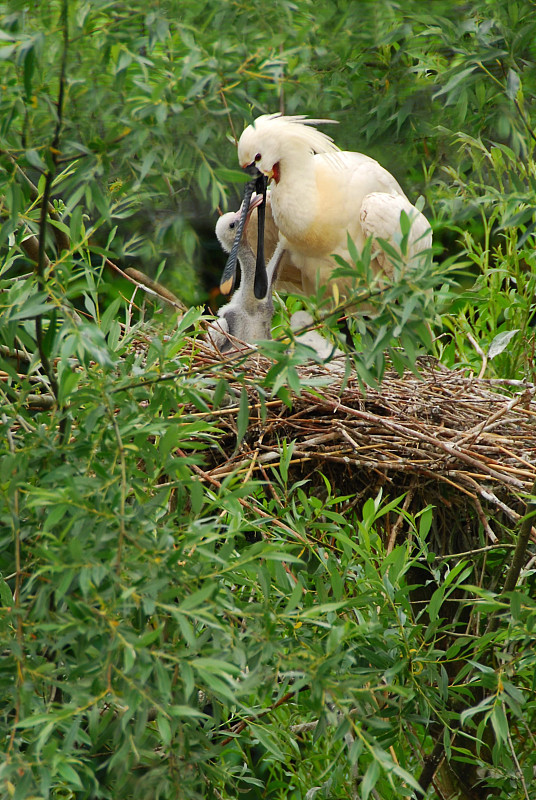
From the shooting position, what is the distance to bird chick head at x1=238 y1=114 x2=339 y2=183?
281 cm

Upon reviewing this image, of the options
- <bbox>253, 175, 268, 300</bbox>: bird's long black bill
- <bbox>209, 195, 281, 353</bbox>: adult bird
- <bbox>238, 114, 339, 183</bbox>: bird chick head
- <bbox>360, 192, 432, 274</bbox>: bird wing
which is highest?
<bbox>238, 114, 339, 183</bbox>: bird chick head

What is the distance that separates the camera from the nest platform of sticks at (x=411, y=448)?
198cm

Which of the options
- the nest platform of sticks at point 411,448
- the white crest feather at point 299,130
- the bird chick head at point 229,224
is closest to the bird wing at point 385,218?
the white crest feather at point 299,130

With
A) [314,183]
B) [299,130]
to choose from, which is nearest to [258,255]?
[314,183]

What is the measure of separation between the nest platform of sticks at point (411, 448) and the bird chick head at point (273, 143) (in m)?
0.82

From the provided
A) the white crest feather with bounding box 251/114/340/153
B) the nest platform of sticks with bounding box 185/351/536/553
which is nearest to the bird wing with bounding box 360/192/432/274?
the white crest feather with bounding box 251/114/340/153

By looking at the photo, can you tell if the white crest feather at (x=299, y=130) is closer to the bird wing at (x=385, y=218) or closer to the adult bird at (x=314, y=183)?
the adult bird at (x=314, y=183)

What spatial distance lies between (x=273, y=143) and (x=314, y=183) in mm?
194

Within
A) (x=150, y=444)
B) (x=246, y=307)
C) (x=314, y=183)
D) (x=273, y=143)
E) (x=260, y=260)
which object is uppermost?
(x=150, y=444)

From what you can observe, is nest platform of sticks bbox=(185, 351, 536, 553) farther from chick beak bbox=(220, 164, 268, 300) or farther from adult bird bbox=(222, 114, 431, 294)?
adult bird bbox=(222, 114, 431, 294)

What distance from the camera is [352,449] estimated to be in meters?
2.07

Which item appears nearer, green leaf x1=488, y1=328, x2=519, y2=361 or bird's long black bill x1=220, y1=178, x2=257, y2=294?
green leaf x1=488, y1=328, x2=519, y2=361

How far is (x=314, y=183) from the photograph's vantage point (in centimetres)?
296

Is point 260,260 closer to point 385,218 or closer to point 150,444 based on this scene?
point 385,218
